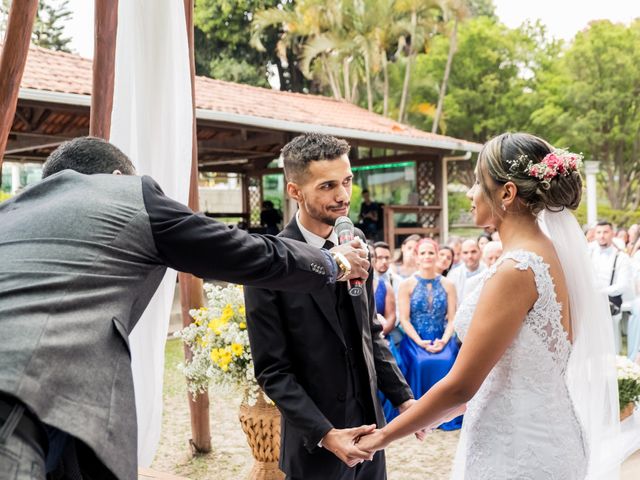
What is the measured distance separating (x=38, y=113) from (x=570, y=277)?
11023 millimetres

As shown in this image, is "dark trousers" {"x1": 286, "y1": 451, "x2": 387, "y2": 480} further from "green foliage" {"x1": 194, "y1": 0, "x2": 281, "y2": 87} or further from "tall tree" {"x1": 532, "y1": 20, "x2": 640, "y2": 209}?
"green foliage" {"x1": 194, "y1": 0, "x2": 281, "y2": 87}

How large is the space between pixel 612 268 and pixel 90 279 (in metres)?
8.93

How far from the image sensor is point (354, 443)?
2.54 m

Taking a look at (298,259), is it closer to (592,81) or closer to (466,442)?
(466,442)

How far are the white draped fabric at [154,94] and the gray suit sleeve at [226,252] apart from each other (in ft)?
5.24

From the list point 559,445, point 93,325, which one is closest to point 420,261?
point 559,445

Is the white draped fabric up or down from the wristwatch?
up

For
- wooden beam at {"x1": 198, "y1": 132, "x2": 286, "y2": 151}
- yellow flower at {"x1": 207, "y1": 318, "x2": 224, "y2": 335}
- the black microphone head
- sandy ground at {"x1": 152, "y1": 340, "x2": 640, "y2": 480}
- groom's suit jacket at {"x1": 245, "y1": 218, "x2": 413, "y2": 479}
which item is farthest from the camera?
wooden beam at {"x1": 198, "y1": 132, "x2": 286, "y2": 151}

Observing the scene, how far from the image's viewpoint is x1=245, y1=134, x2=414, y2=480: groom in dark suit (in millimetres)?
2539

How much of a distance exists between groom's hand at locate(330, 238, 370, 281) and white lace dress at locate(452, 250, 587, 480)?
44 cm

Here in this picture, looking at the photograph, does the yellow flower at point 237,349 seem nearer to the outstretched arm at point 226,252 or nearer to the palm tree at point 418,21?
the outstretched arm at point 226,252

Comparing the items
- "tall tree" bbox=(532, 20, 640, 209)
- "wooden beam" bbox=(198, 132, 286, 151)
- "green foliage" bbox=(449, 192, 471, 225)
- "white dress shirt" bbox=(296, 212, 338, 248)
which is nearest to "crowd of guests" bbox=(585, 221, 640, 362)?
"wooden beam" bbox=(198, 132, 286, 151)

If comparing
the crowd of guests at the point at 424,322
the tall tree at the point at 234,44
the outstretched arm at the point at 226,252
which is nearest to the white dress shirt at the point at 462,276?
the crowd of guests at the point at 424,322

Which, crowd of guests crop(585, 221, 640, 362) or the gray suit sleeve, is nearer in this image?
the gray suit sleeve
